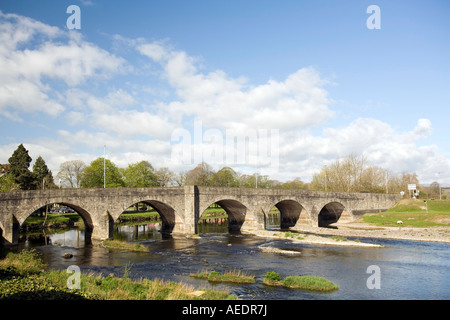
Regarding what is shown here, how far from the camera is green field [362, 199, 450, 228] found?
2130 inches

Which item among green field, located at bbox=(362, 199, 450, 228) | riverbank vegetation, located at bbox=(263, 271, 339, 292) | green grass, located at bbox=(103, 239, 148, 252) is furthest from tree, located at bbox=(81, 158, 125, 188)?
riverbank vegetation, located at bbox=(263, 271, 339, 292)

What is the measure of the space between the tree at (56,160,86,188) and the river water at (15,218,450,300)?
42.8 m

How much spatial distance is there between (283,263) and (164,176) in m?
68.3

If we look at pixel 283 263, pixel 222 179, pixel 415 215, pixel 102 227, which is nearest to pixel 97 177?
pixel 222 179

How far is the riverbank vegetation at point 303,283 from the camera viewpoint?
2072cm

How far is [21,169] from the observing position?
201ft

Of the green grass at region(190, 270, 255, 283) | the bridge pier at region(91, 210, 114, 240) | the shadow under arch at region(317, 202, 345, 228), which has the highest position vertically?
the bridge pier at region(91, 210, 114, 240)

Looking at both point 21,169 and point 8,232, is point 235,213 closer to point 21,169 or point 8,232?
point 8,232

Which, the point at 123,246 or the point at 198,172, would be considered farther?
the point at 198,172

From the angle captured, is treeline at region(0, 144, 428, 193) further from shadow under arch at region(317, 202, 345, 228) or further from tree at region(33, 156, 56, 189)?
shadow under arch at region(317, 202, 345, 228)

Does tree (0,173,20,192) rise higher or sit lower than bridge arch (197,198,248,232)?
higher

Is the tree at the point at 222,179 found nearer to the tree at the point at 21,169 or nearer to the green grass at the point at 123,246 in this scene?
the tree at the point at 21,169

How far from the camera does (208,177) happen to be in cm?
9975

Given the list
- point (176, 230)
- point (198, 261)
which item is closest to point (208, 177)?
point (176, 230)
